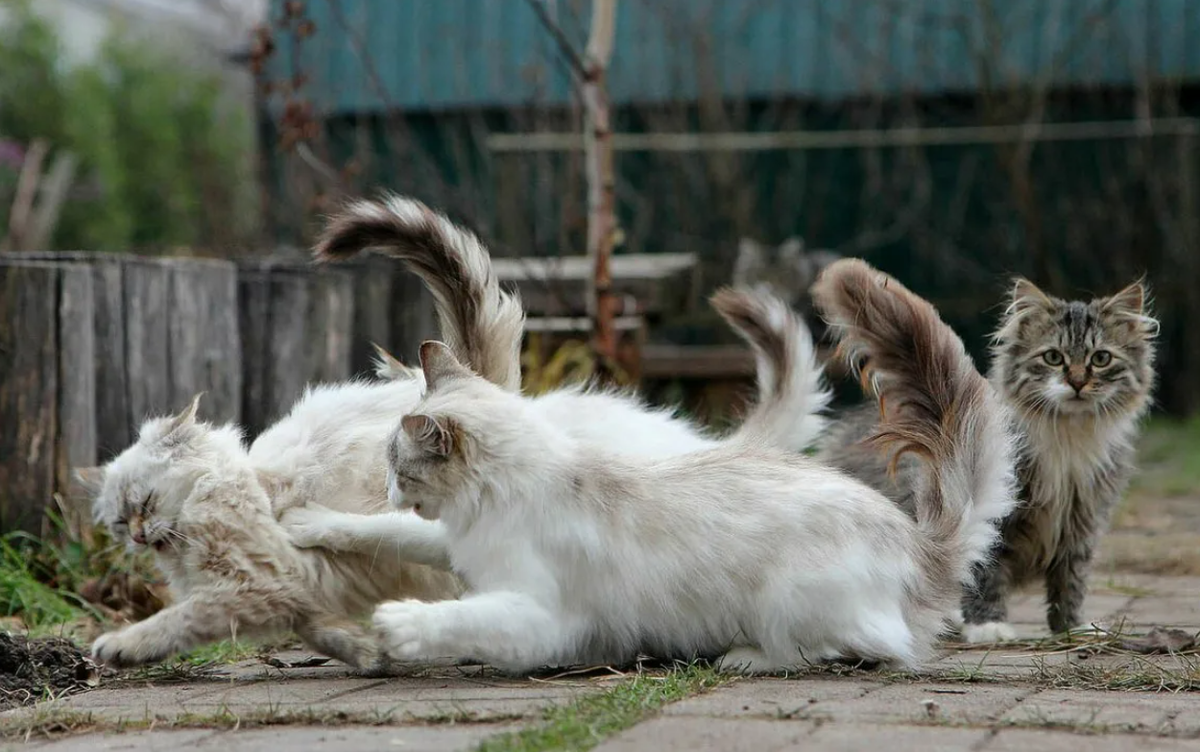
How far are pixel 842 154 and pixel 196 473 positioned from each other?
1003cm

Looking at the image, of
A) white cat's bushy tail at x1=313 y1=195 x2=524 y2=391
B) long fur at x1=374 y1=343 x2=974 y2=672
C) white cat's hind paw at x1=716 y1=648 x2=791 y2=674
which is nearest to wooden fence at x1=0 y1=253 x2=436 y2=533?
white cat's bushy tail at x1=313 y1=195 x2=524 y2=391

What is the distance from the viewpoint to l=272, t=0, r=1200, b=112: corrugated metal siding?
42.2 ft

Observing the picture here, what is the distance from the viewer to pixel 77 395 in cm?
565

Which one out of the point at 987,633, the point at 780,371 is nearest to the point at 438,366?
A: the point at 780,371

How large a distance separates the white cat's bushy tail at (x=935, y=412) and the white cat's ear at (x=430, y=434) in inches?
51.1

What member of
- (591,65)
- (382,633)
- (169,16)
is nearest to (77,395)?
(382,633)

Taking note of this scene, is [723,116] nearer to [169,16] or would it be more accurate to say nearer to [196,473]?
[196,473]

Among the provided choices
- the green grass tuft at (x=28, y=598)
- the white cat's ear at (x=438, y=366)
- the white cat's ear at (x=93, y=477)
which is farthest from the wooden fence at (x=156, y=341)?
the white cat's ear at (x=438, y=366)

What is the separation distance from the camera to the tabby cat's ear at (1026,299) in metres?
5.31

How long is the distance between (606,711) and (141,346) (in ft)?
11.1

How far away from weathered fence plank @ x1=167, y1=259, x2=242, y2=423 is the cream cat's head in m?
3.18

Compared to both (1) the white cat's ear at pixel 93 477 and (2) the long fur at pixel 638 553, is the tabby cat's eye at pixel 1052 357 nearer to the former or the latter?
(2) the long fur at pixel 638 553

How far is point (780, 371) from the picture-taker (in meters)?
5.24

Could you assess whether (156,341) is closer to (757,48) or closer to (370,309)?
(370,309)
